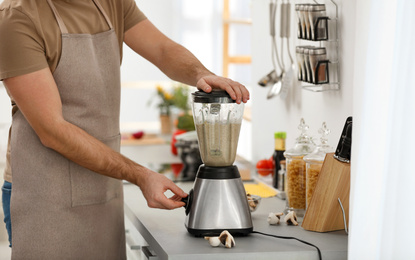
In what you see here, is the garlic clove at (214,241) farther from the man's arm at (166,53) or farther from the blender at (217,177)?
the man's arm at (166,53)

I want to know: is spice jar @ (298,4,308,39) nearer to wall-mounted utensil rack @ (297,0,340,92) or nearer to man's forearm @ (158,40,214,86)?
wall-mounted utensil rack @ (297,0,340,92)

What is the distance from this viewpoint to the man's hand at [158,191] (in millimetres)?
1625

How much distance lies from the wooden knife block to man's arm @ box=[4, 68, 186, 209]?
1.15 feet

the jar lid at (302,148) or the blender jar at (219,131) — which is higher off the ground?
the blender jar at (219,131)

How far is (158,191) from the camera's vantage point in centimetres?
163

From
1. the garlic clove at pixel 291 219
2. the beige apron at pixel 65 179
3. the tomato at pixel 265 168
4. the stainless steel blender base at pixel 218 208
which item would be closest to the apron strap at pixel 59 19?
the beige apron at pixel 65 179

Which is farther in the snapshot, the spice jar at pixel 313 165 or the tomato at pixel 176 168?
the tomato at pixel 176 168

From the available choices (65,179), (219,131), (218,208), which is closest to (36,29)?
(65,179)

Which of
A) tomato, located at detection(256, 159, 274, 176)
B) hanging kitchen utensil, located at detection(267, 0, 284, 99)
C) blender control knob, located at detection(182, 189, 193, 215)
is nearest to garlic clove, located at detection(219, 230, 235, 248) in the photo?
blender control knob, located at detection(182, 189, 193, 215)

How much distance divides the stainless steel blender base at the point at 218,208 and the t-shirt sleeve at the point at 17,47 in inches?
20.3

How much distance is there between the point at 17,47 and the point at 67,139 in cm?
26

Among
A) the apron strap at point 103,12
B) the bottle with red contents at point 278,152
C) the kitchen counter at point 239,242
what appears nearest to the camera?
the kitchen counter at point 239,242

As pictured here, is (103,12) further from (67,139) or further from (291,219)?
(291,219)

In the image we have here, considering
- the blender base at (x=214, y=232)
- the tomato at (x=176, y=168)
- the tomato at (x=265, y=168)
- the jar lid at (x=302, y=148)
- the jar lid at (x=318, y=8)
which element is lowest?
the tomato at (x=176, y=168)
